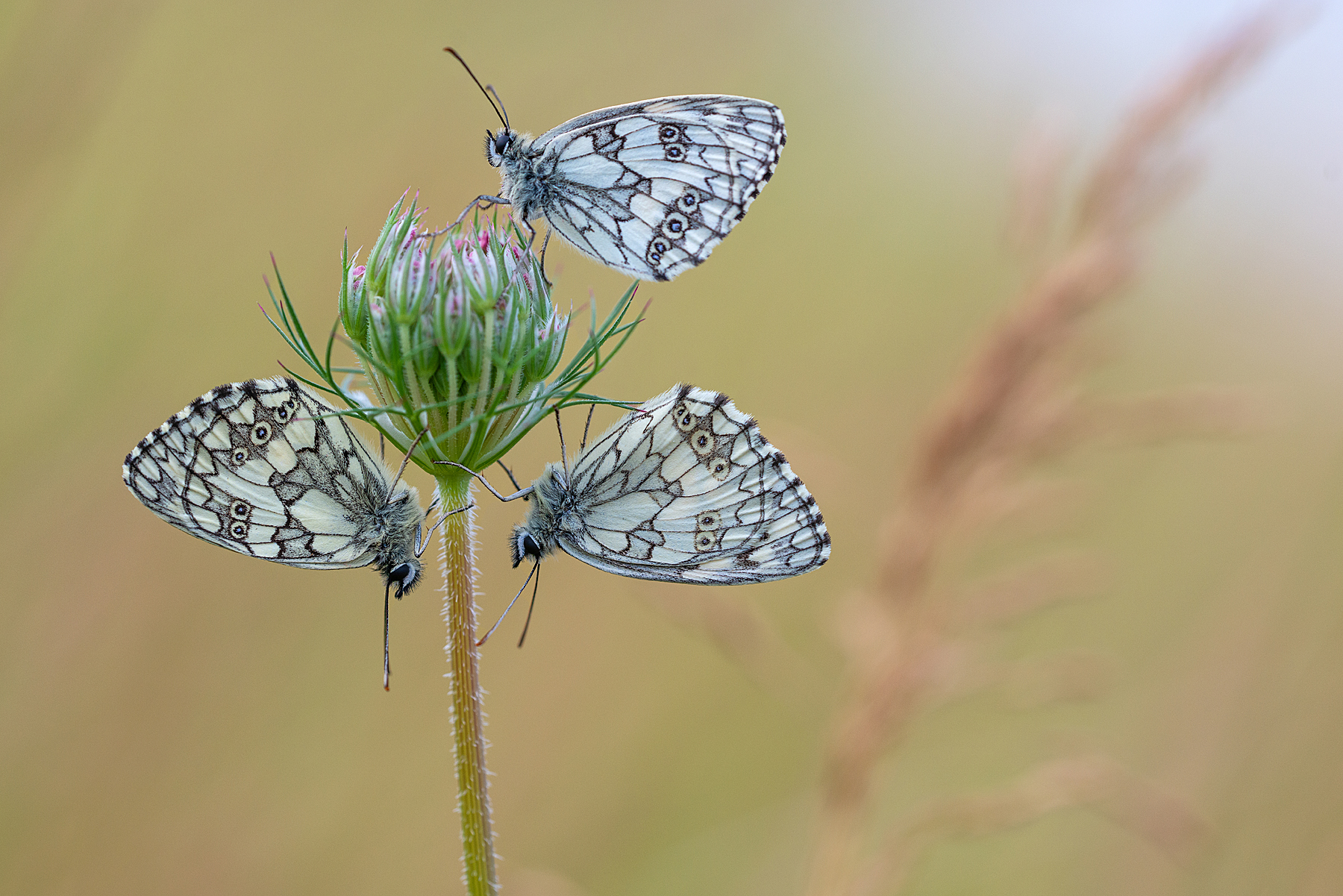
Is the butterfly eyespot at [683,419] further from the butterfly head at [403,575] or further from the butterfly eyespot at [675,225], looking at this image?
the butterfly eyespot at [675,225]

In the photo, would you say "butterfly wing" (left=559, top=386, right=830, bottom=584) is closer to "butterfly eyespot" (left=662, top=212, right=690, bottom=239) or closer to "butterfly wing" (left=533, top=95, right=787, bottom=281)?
"butterfly wing" (left=533, top=95, right=787, bottom=281)

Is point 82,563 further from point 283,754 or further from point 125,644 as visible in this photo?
point 283,754

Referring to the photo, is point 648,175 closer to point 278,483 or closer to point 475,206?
point 475,206

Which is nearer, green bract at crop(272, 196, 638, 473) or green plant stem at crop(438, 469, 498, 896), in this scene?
green plant stem at crop(438, 469, 498, 896)

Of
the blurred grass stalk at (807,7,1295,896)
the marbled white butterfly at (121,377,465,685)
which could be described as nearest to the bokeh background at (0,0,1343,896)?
the blurred grass stalk at (807,7,1295,896)

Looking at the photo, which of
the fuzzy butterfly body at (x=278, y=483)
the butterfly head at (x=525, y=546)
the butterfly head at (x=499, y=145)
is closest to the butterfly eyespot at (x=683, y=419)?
the butterfly head at (x=525, y=546)
